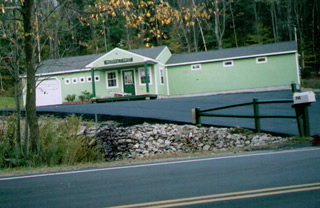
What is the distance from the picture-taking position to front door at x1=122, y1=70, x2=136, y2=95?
31594 mm

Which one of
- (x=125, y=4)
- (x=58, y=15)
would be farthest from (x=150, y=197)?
(x=58, y=15)

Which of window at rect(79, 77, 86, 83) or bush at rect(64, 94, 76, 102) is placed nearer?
bush at rect(64, 94, 76, 102)

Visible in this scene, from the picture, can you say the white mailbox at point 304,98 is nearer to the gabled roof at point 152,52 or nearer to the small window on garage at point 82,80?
the gabled roof at point 152,52

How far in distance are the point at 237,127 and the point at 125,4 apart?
22.5 ft

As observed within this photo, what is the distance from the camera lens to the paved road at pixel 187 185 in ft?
15.1

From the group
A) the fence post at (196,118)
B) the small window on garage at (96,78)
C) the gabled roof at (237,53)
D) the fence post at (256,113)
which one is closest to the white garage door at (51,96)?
the small window on garage at (96,78)

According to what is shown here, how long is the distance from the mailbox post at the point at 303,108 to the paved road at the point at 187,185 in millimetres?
2365

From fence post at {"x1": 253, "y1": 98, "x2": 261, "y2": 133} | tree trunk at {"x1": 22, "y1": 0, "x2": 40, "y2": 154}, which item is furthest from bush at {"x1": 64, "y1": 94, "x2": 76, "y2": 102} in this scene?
fence post at {"x1": 253, "y1": 98, "x2": 261, "y2": 133}

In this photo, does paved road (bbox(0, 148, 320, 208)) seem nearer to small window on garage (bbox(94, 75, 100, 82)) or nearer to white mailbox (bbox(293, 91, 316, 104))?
white mailbox (bbox(293, 91, 316, 104))

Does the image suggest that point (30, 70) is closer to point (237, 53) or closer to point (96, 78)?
point (96, 78)

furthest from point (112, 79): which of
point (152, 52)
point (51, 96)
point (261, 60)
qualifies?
point (261, 60)

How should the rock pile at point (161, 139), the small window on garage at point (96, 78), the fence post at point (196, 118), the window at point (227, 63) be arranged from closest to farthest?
the rock pile at point (161, 139), the fence post at point (196, 118), the window at point (227, 63), the small window on garage at point (96, 78)

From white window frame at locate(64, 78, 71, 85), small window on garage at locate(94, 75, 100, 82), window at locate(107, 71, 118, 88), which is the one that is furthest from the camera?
white window frame at locate(64, 78, 71, 85)

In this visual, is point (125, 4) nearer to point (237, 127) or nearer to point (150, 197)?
point (150, 197)
